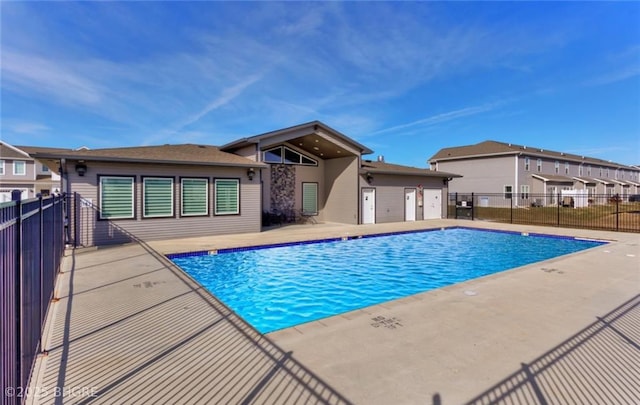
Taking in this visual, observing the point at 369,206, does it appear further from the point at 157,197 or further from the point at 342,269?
the point at 157,197

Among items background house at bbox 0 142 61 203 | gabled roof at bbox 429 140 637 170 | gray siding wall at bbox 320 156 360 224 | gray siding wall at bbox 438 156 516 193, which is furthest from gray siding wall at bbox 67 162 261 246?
gabled roof at bbox 429 140 637 170

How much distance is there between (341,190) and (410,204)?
182 inches

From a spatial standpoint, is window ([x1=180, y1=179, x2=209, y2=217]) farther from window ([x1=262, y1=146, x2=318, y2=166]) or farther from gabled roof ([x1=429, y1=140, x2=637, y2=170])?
gabled roof ([x1=429, y1=140, x2=637, y2=170])

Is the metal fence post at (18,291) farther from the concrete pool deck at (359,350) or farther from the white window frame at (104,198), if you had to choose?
the white window frame at (104,198)

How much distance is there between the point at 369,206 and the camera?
1717cm

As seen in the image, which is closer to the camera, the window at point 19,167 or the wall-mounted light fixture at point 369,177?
the wall-mounted light fixture at point 369,177

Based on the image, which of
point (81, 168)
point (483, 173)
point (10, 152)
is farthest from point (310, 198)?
point (10, 152)

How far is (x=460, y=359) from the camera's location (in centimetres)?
313

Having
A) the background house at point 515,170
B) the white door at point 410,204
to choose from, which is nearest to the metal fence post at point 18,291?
the white door at point 410,204

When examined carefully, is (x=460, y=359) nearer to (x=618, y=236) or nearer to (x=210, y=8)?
(x=618, y=236)

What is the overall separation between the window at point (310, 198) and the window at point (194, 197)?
21.7 ft

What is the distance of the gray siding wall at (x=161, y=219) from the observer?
10062 millimetres

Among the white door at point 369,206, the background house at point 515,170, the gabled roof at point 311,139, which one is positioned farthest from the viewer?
the background house at point 515,170

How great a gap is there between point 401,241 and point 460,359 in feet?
32.6
